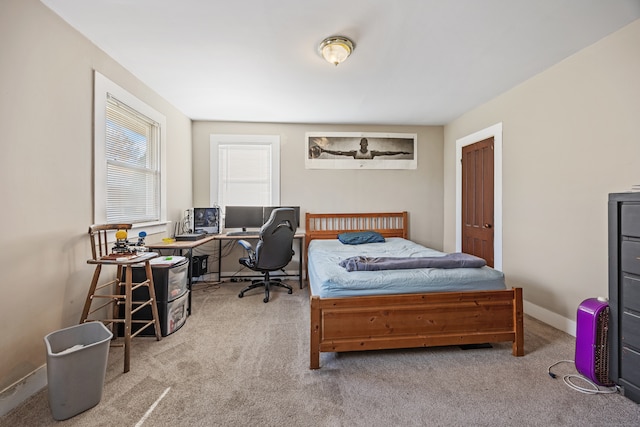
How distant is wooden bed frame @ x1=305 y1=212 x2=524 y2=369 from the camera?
6.40ft

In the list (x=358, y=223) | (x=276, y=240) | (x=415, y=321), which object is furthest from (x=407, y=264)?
(x=358, y=223)

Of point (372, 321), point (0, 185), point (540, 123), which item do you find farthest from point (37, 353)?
point (540, 123)

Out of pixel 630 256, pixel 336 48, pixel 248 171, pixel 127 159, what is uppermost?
pixel 336 48

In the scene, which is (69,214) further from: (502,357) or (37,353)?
(502,357)

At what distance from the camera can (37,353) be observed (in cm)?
175

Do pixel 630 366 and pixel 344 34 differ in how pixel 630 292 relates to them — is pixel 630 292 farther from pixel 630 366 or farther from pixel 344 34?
pixel 344 34

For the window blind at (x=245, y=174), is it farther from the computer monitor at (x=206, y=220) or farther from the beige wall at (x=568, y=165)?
the beige wall at (x=568, y=165)

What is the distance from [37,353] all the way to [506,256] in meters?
4.33

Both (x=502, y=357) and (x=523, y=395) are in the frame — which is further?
(x=502, y=357)

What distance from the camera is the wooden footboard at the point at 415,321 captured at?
1.95 m

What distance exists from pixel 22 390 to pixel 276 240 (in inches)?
87.1

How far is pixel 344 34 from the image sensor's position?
2.11 metres

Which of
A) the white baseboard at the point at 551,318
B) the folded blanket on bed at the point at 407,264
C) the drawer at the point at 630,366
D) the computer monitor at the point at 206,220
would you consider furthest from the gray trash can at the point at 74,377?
the white baseboard at the point at 551,318

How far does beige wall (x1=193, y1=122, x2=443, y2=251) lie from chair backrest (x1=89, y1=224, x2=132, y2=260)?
2.03 m
